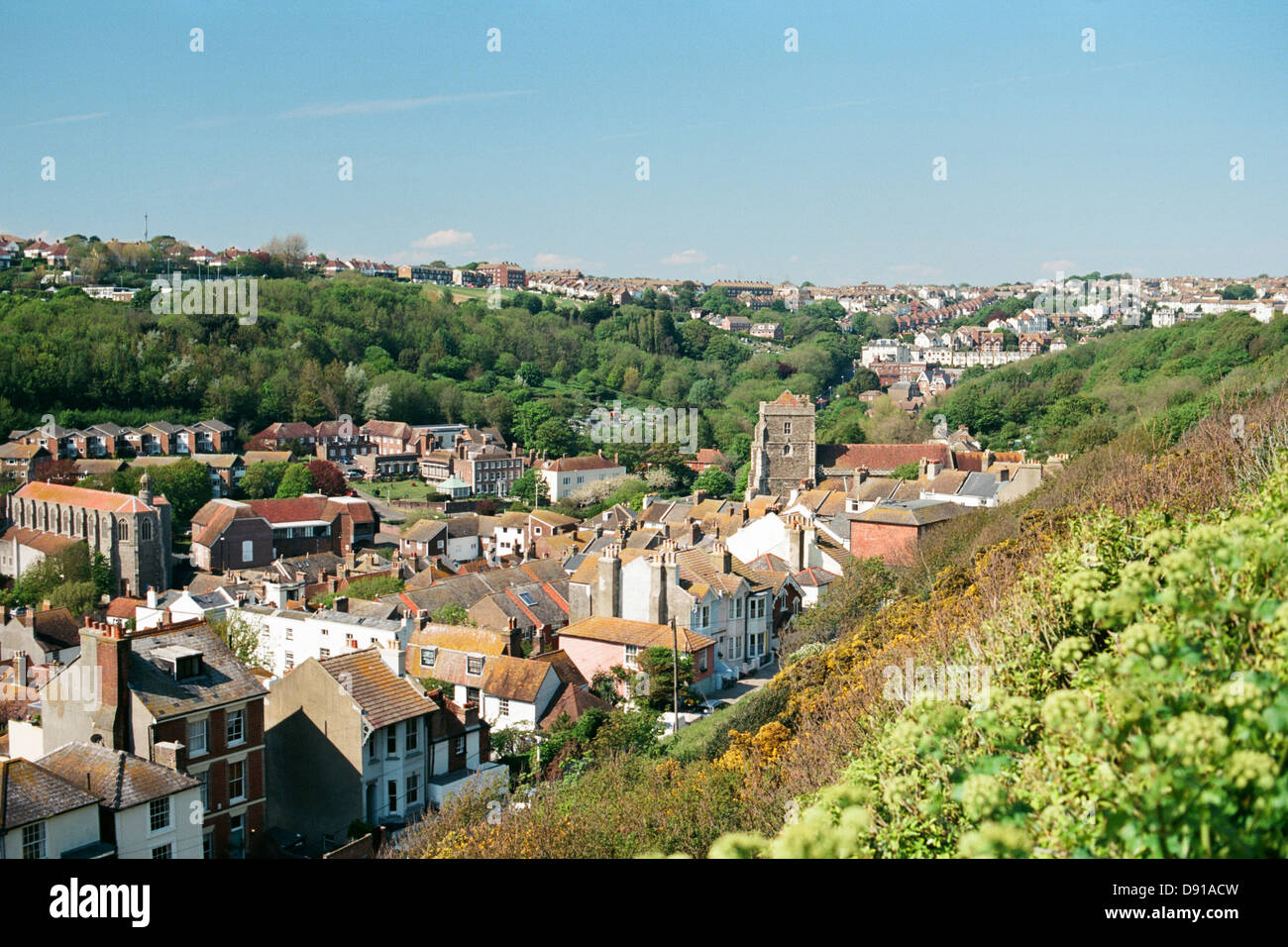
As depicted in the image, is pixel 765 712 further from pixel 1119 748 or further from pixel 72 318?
pixel 72 318

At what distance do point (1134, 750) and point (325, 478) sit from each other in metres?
46.6

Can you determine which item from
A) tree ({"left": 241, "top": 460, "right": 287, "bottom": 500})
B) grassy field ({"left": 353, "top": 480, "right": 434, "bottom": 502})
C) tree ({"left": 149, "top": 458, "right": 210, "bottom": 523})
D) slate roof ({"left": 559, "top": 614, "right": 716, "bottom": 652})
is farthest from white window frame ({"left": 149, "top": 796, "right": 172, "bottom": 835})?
grassy field ({"left": 353, "top": 480, "right": 434, "bottom": 502})

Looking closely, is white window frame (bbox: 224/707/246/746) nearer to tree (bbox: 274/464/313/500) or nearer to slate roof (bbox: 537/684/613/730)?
slate roof (bbox: 537/684/613/730)

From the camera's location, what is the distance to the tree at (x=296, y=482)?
46.3 meters

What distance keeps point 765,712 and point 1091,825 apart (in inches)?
370

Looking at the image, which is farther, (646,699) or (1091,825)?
(646,699)

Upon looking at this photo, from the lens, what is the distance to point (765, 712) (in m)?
12.9

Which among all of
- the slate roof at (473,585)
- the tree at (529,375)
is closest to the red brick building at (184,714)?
the slate roof at (473,585)

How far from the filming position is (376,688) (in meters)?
13.6

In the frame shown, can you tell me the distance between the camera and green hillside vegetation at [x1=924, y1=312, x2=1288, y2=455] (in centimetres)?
3816

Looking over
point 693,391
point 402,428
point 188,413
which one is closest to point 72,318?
point 188,413

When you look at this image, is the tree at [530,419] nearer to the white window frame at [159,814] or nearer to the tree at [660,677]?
the tree at [660,677]

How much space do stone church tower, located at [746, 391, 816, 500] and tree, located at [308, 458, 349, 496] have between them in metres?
18.4

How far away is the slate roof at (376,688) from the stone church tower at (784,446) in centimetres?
2842
